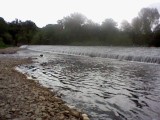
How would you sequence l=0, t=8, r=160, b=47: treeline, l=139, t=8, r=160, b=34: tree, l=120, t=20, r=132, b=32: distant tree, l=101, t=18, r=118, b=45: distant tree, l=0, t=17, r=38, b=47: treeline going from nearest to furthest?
l=0, t=8, r=160, b=47: treeline, l=139, t=8, r=160, b=34: tree, l=120, t=20, r=132, b=32: distant tree, l=101, t=18, r=118, b=45: distant tree, l=0, t=17, r=38, b=47: treeline

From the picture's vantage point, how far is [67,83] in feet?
48.8

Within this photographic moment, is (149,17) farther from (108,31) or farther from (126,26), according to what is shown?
(108,31)

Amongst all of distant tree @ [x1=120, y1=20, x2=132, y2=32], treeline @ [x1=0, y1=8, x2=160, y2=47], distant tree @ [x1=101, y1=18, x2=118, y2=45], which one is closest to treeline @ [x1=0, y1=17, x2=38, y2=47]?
treeline @ [x1=0, y1=8, x2=160, y2=47]

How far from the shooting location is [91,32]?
94.1m

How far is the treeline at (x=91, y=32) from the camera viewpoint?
222 feet

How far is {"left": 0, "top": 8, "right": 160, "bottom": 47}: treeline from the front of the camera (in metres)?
67.6

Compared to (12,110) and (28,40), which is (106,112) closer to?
(12,110)

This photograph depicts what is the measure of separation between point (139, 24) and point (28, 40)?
73.5m

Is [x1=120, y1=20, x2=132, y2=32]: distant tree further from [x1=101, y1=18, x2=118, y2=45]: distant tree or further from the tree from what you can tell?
[x1=101, y1=18, x2=118, y2=45]: distant tree

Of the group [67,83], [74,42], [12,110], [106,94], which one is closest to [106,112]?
[106,94]

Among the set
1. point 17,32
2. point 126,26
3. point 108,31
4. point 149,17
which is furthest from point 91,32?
point 17,32

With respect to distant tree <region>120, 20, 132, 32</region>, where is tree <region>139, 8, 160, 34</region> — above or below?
above

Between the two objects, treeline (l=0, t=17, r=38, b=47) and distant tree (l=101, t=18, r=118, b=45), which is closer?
distant tree (l=101, t=18, r=118, b=45)

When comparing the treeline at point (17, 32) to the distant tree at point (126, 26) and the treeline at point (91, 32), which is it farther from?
the distant tree at point (126, 26)
